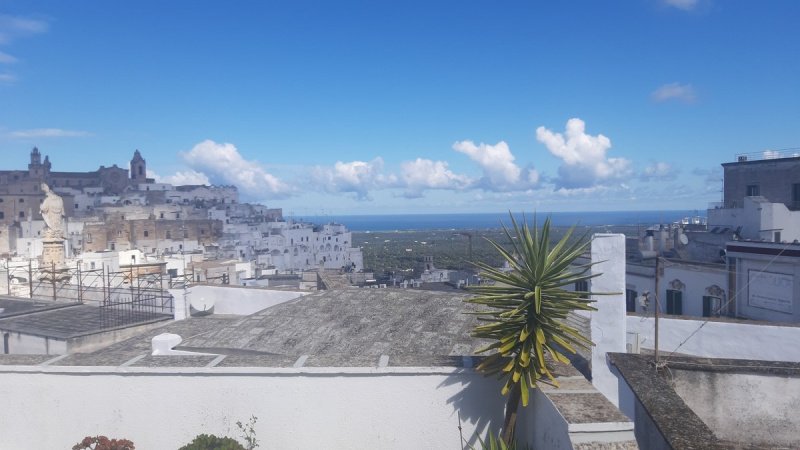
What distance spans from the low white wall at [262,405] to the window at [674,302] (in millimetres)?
14498

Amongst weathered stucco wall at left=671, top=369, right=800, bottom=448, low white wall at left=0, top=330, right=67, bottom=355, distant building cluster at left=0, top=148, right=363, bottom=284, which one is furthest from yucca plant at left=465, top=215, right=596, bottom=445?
distant building cluster at left=0, top=148, right=363, bottom=284

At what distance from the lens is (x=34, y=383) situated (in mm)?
6250

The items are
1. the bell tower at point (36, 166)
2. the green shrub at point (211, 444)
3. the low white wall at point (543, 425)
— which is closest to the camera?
the low white wall at point (543, 425)

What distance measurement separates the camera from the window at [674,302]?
59.8 feet

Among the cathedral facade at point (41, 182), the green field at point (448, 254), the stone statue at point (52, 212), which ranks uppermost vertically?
the cathedral facade at point (41, 182)

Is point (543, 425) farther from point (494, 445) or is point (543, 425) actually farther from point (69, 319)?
point (69, 319)

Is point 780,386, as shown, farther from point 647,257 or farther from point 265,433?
point 647,257

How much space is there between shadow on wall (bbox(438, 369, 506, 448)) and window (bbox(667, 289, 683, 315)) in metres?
14.5

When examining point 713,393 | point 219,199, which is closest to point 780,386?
point 713,393

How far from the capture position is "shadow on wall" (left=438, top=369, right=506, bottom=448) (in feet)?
18.8

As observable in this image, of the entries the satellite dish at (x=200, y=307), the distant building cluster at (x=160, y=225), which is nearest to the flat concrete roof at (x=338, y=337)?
the satellite dish at (x=200, y=307)

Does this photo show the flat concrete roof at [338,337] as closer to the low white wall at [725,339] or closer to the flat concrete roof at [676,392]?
the flat concrete roof at [676,392]

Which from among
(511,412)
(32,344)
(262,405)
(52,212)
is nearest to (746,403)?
(511,412)

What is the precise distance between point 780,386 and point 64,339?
13.1 metres
